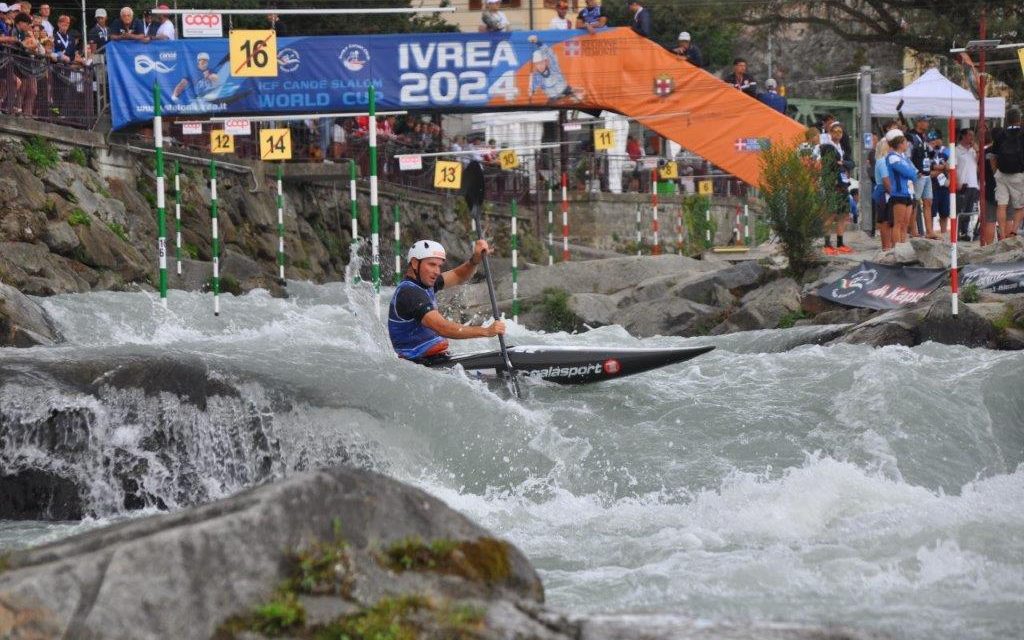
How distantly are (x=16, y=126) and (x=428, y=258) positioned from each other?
8.31 metres

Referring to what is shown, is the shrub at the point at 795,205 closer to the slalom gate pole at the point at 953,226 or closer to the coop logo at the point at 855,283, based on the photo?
the coop logo at the point at 855,283

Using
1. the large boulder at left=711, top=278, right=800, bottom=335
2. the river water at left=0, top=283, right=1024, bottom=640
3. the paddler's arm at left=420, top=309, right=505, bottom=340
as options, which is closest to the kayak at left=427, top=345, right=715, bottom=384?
the river water at left=0, top=283, right=1024, bottom=640

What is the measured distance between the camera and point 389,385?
9453 mm

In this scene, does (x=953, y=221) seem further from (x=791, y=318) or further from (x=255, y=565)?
(x=255, y=565)

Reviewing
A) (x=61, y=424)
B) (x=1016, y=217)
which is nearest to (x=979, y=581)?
(x=61, y=424)

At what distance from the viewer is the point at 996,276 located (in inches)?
539

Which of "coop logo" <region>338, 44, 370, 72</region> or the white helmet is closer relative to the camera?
the white helmet

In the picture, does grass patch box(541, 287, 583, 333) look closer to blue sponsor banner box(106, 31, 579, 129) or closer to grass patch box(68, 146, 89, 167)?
blue sponsor banner box(106, 31, 579, 129)

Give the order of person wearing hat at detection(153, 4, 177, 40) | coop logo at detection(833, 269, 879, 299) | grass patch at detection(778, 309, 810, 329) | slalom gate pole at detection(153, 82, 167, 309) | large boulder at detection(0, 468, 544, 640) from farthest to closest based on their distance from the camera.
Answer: person wearing hat at detection(153, 4, 177, 40), grass patch at detection(778, 309, 810, 329), coop logo at detection(833, 269, 879, 299), slalom gate pole at detection(153, 82, 167, 309), large boulder at detection(0, 468, 544, 640)

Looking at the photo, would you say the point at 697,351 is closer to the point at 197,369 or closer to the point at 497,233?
the point at 197,369

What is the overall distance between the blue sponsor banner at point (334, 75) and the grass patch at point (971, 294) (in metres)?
8.40

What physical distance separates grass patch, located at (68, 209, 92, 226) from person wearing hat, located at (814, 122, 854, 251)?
8459mm

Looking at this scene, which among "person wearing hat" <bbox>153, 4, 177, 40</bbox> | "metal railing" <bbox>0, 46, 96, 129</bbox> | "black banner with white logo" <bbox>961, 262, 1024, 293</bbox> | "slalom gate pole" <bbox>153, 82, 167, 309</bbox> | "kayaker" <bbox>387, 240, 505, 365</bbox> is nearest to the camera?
"kayaker" <bbox>387, 240, 505, 365</bbox>

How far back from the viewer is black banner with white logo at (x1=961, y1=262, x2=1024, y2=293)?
13.5 metres
